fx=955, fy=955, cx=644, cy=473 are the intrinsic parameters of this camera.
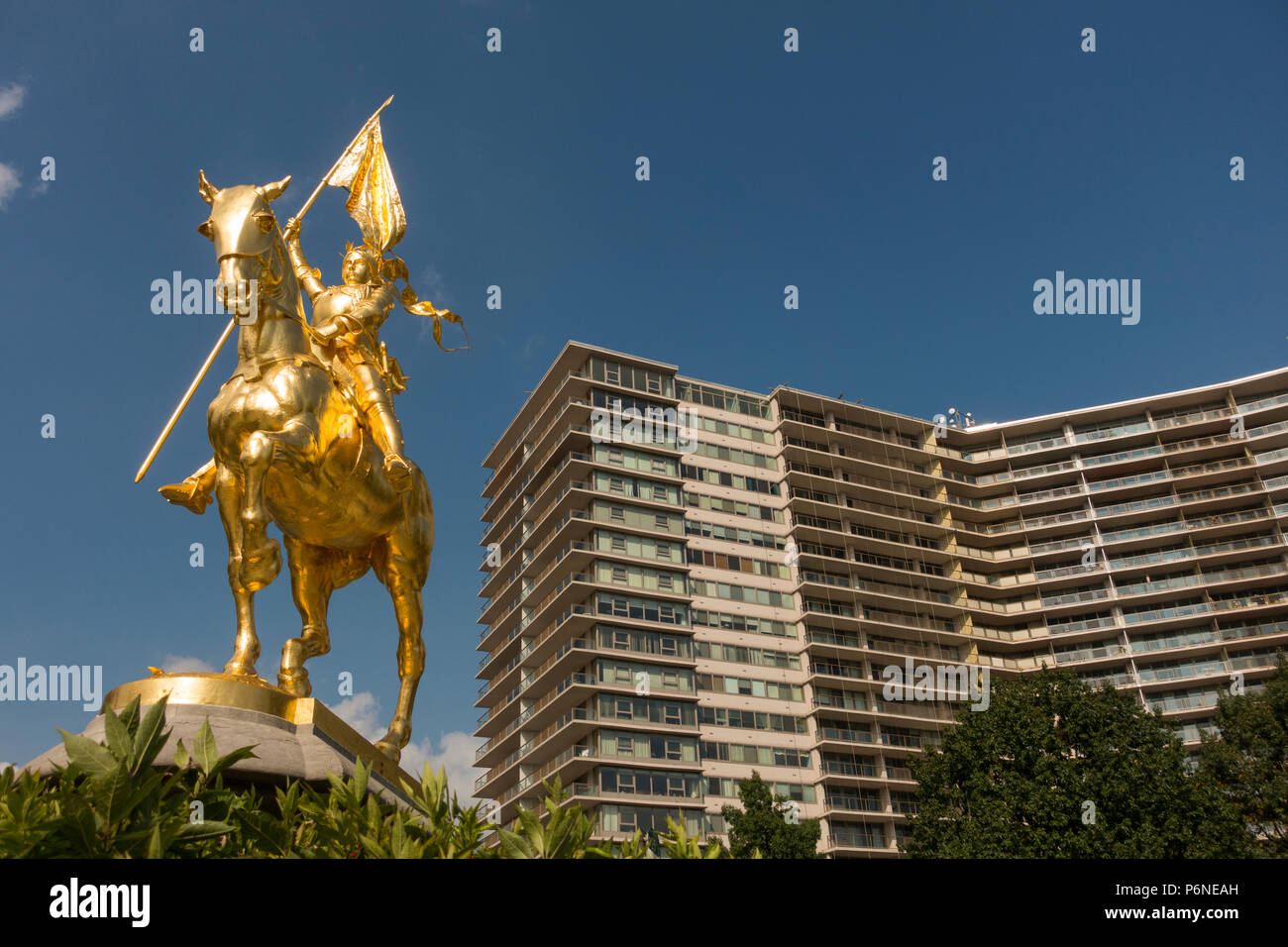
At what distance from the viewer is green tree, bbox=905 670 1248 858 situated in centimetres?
3341

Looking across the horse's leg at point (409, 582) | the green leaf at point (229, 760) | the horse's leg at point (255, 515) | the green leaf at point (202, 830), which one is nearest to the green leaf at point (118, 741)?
the green leaf at point (202, 830)

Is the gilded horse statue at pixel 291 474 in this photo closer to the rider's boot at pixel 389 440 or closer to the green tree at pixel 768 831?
the rider's boot at pixel 389 440

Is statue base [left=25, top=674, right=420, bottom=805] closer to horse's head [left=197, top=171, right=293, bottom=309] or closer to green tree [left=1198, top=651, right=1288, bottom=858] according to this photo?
horse's head [left=197, top=171, right=293, bottom=309]

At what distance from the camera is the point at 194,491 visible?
786 cm

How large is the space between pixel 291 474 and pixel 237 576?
3.21ft

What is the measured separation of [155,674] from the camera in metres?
6.66

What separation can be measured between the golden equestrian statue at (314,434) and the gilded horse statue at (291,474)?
0.01 m

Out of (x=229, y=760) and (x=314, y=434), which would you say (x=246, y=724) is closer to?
(x=314, y=434)

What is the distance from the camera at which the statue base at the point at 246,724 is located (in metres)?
6.32

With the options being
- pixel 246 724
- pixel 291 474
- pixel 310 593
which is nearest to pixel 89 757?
pixel 246 724

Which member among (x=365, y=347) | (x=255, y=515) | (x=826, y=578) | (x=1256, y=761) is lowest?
(x=1256, y=761)
